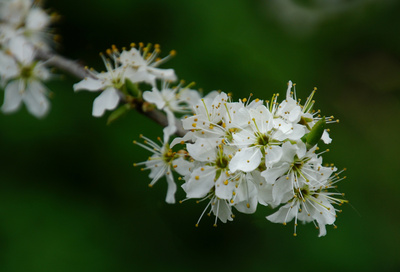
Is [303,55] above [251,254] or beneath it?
above

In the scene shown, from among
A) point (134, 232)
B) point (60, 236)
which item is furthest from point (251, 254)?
point (60, 236)

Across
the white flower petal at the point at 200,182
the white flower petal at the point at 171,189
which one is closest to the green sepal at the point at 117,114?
the white flower petal at the point at 171,189

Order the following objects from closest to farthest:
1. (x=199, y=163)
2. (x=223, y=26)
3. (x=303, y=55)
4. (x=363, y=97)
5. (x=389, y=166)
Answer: (x=199, y=163) < (x=223, y=26) < (x=303, y=55) < (x=389, y=166) < (x=363, y=97)

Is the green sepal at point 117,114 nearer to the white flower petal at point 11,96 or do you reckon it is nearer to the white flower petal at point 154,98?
the white flower petal at point 154,98

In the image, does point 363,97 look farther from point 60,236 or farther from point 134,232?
point 60,236

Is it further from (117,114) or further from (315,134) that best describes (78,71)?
(315,134)

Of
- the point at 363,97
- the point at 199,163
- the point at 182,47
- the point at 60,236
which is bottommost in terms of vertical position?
the point at 60,236

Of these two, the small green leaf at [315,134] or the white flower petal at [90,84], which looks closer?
the small green leaf at [315,134]

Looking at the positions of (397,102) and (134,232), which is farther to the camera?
(397,102)
